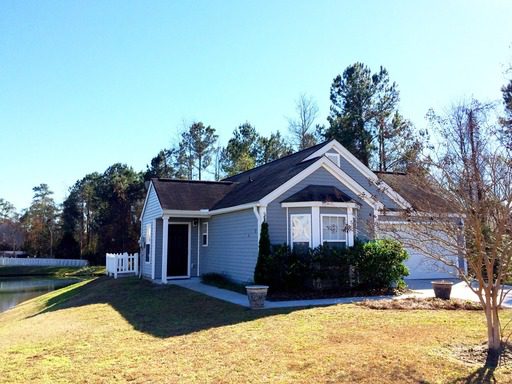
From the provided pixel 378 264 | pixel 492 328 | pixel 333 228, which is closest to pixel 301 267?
pixel 333 228

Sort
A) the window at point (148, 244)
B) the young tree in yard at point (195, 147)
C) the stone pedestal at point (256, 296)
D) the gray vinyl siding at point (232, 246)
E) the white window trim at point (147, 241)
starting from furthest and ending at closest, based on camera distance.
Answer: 1. the young tree in yard at point (195, 147)
2. the window at point (148, 244)
3. the white window trim at point (147, 241)
4. the gray vinyl siding at point (232, 246)
5. the stone pedestal at point (256, 296)

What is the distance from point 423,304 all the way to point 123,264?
618 inches

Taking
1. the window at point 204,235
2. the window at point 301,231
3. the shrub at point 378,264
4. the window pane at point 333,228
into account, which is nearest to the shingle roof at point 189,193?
the window at point 204,235

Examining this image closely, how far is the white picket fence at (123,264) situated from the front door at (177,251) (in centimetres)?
407

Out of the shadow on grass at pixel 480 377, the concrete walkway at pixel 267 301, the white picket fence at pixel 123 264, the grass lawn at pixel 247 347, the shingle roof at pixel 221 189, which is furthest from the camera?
the white picket fence at pixel 123 264

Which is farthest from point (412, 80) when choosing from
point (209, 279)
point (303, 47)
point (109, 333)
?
point (109, 333)

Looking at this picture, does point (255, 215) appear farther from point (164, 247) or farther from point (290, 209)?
point (164, 247)

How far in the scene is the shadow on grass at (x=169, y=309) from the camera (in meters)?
8.79

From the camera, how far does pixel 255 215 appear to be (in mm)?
13586

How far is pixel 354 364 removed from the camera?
18.6 ft

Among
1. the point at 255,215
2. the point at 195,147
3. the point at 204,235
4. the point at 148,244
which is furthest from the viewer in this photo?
the point at 195,147

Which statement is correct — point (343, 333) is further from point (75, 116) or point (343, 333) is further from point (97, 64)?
point (75, 116)

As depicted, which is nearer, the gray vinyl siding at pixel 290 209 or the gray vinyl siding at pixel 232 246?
the gray vinyl siding at pixel 290 209

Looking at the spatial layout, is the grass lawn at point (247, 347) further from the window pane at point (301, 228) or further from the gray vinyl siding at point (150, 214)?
the gray vinyl siding at point (150, 214)
